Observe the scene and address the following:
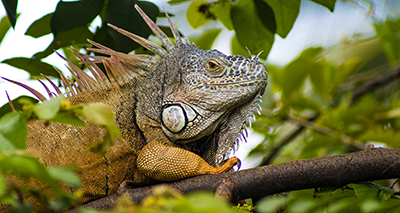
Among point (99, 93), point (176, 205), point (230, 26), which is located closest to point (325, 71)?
point (230, 26)

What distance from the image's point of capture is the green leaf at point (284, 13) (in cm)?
370

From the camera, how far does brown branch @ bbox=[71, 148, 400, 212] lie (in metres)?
2.58

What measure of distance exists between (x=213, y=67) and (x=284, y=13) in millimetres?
987

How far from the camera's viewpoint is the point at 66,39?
3.81 m

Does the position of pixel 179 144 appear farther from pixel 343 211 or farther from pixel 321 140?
pixel 321 140

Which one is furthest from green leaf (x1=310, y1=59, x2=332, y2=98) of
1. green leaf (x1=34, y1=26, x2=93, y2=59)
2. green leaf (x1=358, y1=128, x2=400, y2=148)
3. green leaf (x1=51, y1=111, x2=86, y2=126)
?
green leaf (x1=51, y1=111, x2=86, y2=126)

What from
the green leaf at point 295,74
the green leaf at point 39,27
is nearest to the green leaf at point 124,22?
the green leaf at point 39,27

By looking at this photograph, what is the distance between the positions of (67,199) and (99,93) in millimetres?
2310

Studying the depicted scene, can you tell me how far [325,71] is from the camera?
571 centimetres

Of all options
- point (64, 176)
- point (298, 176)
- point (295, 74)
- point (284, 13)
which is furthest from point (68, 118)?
point (295, 74)

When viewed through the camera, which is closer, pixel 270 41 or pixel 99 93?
pixel 99 93

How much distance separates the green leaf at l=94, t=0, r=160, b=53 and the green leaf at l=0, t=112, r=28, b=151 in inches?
A: 77.3

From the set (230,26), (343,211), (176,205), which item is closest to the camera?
(176,205)

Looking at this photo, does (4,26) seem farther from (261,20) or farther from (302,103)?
(302,103)
